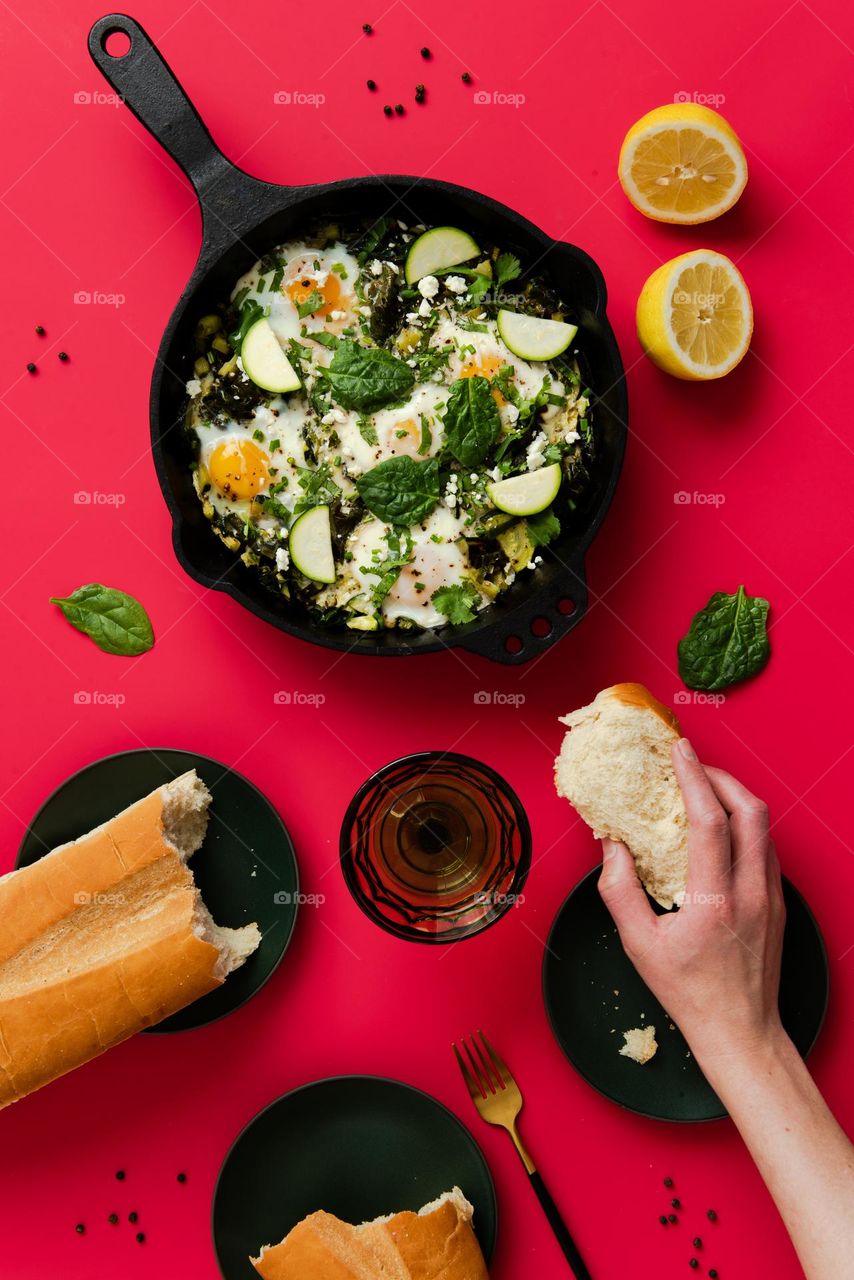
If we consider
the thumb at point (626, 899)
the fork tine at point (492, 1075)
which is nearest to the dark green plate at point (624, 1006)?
the thumb at point (626, 899)

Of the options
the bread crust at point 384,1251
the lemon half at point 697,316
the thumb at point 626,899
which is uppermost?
the lemon half at point 697,316

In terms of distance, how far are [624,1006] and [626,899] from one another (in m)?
0.49

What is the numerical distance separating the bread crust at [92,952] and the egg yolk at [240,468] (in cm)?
92

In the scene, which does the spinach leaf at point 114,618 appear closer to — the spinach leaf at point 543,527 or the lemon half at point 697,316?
the spinach leaf at point 543,527

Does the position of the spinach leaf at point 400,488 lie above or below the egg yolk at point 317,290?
below

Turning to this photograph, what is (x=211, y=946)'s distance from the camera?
3.06m

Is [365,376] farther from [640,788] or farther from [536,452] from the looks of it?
[640,788]

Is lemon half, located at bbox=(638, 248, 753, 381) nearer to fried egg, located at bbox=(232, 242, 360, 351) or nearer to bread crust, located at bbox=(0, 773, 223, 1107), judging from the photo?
fried egg, located at bbox=(232, 242, 360, 351)

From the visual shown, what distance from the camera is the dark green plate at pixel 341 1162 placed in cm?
323

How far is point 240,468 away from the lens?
3.05 m

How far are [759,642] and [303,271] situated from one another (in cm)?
183

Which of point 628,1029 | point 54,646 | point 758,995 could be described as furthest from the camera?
point 54,646

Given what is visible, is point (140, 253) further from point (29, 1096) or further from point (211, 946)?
point (29, 1096)

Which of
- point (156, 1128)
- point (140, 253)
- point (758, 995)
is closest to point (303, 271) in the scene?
point (140, 253)
